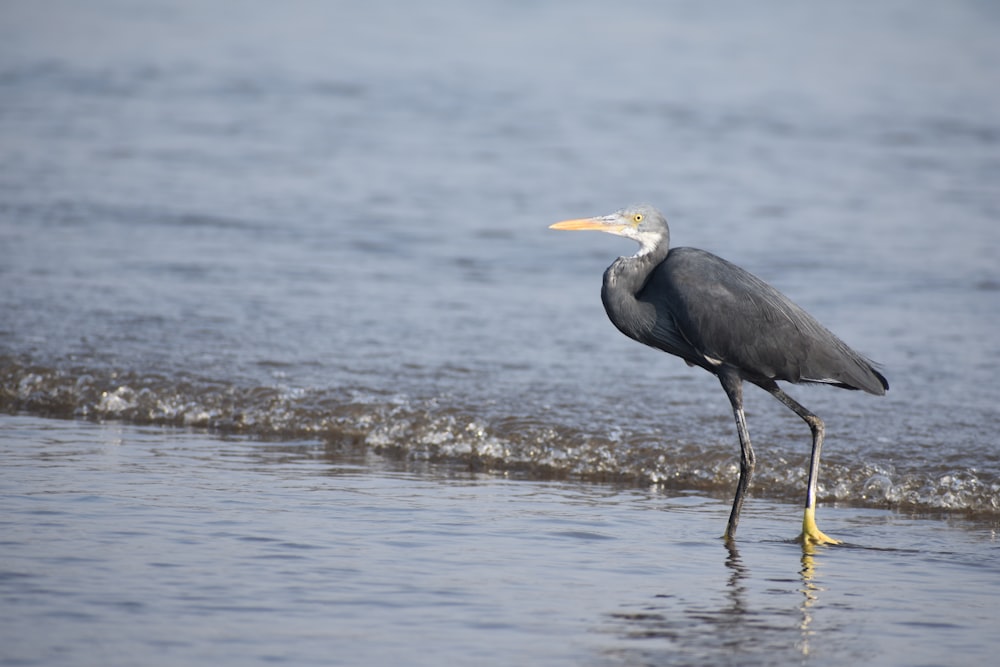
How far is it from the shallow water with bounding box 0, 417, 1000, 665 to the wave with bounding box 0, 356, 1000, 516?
12.3 inches

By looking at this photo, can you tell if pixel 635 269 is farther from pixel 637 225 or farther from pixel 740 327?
pixel 740 327

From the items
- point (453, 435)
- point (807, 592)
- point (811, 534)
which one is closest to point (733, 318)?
point (811, 534)

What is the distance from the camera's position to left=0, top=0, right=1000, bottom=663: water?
6.47 metres

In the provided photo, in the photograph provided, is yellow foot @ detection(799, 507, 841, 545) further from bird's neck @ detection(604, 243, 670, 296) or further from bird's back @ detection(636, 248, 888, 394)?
bird's neck @ detection(604, 243, 670, 296)

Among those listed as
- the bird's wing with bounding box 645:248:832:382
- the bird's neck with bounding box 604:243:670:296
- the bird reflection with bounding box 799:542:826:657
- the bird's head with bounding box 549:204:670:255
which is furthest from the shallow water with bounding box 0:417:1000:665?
the bird's head with bounding box 549:204:670:255

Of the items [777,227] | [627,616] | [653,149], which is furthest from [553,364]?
[653,149]

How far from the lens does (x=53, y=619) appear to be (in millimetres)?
4215

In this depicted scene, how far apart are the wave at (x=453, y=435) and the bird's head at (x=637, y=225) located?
1.46 metres

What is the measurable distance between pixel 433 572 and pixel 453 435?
2.48 m

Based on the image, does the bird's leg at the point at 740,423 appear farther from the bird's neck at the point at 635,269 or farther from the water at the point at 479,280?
the bird's neck at the point at 635,269

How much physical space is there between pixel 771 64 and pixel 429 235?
18.2m

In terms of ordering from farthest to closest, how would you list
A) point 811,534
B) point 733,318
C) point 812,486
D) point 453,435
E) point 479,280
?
1. point 479,280
2. point 453,435
3. point 733,318
4. point 812,486
5. point 811,534

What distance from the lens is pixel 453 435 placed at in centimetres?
741

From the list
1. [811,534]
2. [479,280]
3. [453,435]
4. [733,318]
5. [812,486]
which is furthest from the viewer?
[479,280]
